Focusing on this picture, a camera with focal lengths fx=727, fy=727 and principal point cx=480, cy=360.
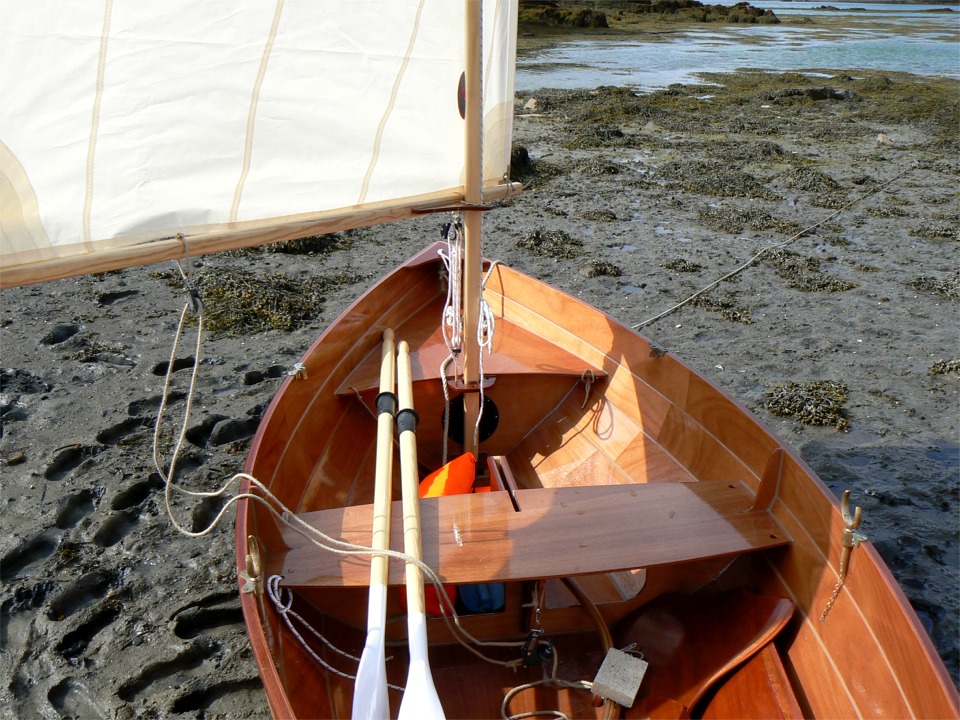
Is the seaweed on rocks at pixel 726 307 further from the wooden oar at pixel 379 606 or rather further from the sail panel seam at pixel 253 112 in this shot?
the sail panel seam at pixel 253 112

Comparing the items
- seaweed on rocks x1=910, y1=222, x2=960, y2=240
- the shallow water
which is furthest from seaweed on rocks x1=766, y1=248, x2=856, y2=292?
the shallow water

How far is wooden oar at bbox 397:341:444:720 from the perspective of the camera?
2.02 meters

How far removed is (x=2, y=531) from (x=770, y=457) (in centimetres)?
389

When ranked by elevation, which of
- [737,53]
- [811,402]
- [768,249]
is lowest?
[811,402]

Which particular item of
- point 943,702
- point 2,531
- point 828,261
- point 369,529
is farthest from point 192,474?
point 828,261

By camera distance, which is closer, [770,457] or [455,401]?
[770,457]

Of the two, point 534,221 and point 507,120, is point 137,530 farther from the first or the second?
point 534,221

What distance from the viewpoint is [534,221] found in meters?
9.18

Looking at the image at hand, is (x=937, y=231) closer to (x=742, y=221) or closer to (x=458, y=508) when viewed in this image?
(x=742, y=221)

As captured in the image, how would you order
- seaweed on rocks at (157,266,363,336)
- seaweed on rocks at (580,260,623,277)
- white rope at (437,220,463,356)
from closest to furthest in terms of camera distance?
white rope at (437,220,463,356)
seaweed on rocks at (157,266,363,336)
seaweed on rocks at (580,260,623,277)

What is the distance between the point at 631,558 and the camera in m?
2.50

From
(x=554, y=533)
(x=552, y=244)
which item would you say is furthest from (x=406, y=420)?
(x=552, y=244)

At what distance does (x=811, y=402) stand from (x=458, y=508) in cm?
366

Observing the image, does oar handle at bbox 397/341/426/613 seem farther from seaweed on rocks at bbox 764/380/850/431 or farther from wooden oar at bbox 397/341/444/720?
seaweed on rocks at bbox 764/380/850/431
